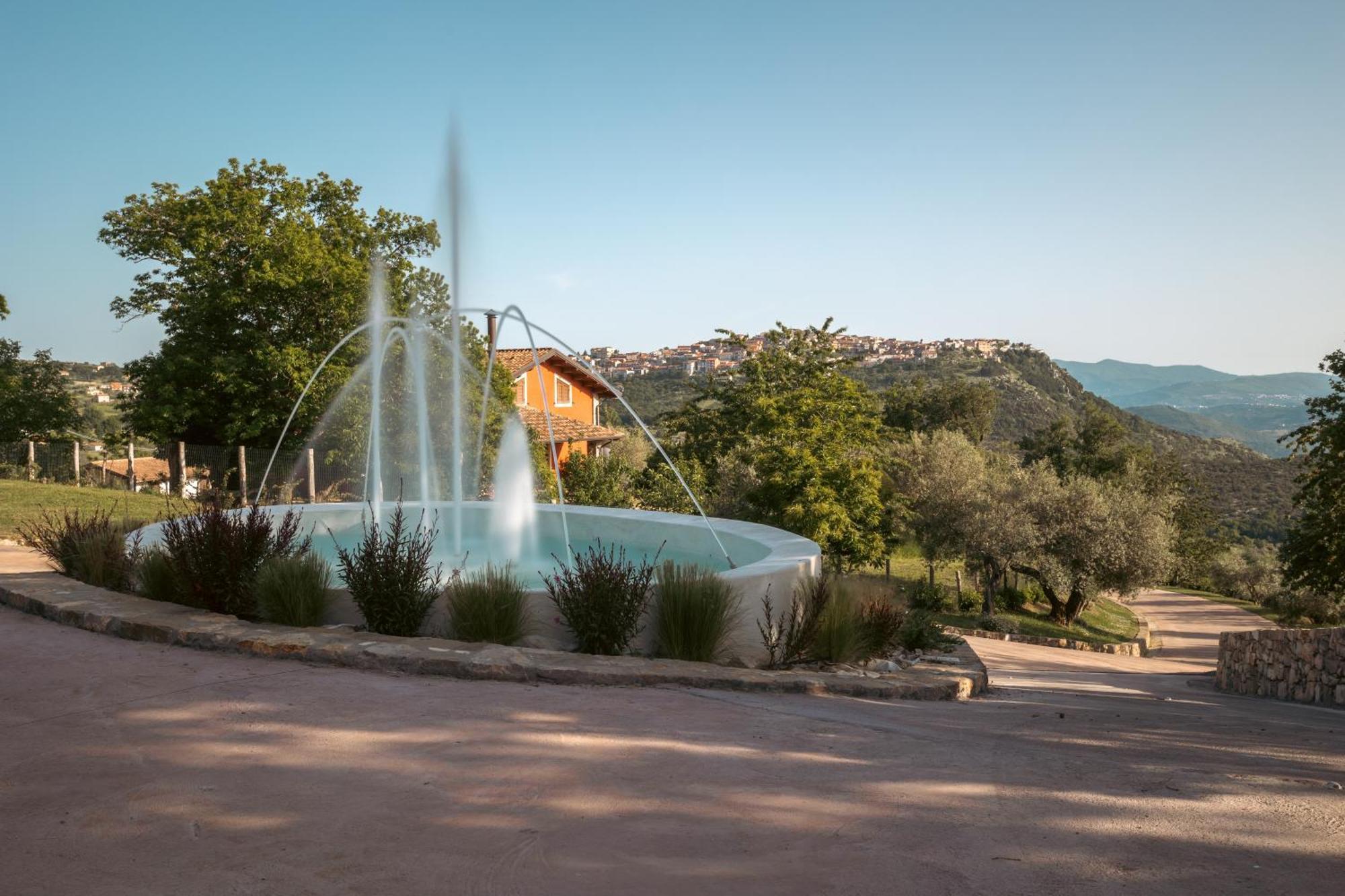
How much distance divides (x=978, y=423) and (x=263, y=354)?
166ft

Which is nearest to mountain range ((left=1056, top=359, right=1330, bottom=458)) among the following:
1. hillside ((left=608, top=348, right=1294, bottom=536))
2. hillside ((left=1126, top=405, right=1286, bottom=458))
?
hillside ((left=1126, top=405, right=1286, bottom=458))

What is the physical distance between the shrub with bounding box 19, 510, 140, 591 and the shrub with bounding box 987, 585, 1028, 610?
27.3 meters

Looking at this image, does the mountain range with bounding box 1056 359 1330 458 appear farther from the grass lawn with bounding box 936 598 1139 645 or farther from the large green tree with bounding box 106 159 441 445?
the large green tree with bounding box 106 159 441 445

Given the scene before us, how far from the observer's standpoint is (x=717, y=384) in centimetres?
3591

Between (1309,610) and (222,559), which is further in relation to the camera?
(1309,610)

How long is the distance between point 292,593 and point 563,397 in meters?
34.1

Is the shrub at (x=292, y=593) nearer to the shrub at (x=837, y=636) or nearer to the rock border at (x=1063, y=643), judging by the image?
the shrub at (x=837, y=636)

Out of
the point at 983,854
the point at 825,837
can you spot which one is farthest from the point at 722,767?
the point at 983,854

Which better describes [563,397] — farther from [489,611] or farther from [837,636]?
[489,611]

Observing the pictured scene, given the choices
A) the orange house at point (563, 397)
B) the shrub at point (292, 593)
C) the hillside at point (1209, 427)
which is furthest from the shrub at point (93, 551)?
the hillside at point (1209, 427)

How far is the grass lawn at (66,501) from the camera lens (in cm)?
1595

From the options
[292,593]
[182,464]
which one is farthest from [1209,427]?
[292,593]

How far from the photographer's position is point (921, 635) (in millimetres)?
8695

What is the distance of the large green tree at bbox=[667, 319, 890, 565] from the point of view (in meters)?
23.6
